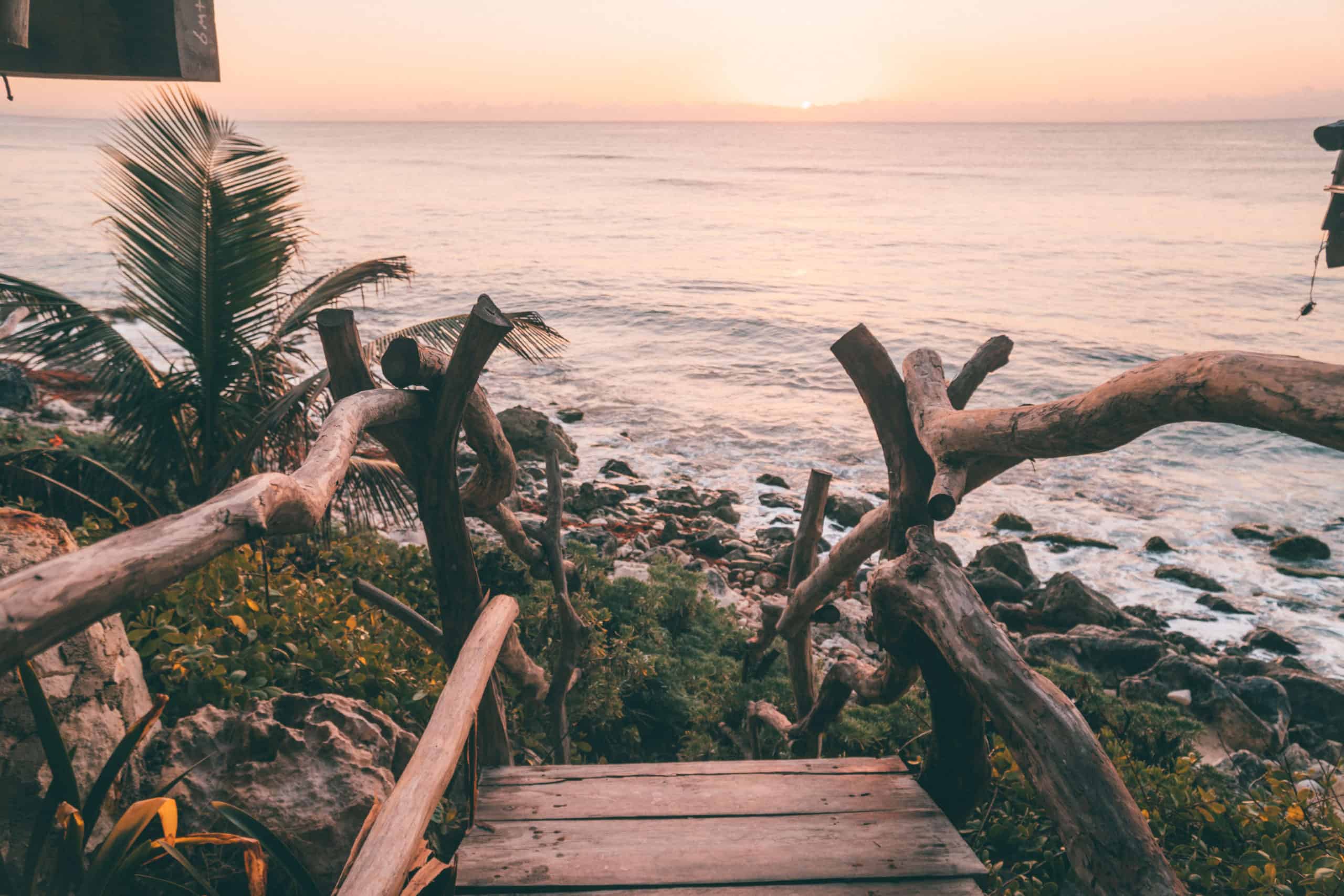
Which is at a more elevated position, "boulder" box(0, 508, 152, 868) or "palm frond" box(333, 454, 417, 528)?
"boulder" box(0, 508, 152, 868)

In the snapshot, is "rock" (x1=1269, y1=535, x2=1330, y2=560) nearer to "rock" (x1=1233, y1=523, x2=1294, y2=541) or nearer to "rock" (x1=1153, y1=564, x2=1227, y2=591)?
"rock" (x1=1233, y1=523, x2=1294, y2=541)

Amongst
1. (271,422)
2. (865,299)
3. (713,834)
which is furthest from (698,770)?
(865,299)

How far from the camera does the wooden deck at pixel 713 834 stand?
95.0 inches

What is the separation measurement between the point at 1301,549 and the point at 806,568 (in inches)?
337

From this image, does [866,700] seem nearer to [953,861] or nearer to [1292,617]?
[953,861]

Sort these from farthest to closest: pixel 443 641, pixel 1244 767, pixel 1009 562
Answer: pixel 1009 562 < pixel 1244 767 < pixel 443 641

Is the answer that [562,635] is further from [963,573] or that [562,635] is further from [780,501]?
[780,501]

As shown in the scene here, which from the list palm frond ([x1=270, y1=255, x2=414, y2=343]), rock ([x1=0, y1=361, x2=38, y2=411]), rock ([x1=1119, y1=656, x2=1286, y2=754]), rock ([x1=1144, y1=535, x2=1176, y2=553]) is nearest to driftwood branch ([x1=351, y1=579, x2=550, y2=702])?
palm frond ([x1=270, y1=255, x2=414, y2=343])

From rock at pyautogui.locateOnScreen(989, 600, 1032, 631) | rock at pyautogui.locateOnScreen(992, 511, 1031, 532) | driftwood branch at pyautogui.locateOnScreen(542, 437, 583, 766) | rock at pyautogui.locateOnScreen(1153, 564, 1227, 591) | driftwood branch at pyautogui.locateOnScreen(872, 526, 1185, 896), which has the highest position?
driftwood branch at pyautogui.locateOnScreen(872, 526, 1185, 896)

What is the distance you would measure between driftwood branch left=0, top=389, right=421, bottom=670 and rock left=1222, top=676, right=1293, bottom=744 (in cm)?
838

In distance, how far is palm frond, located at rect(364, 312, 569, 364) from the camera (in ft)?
15.9

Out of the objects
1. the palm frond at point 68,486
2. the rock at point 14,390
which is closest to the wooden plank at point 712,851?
the palm frond at point 68,486

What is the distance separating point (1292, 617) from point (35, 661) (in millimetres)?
11140

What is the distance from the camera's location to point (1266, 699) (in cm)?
751
